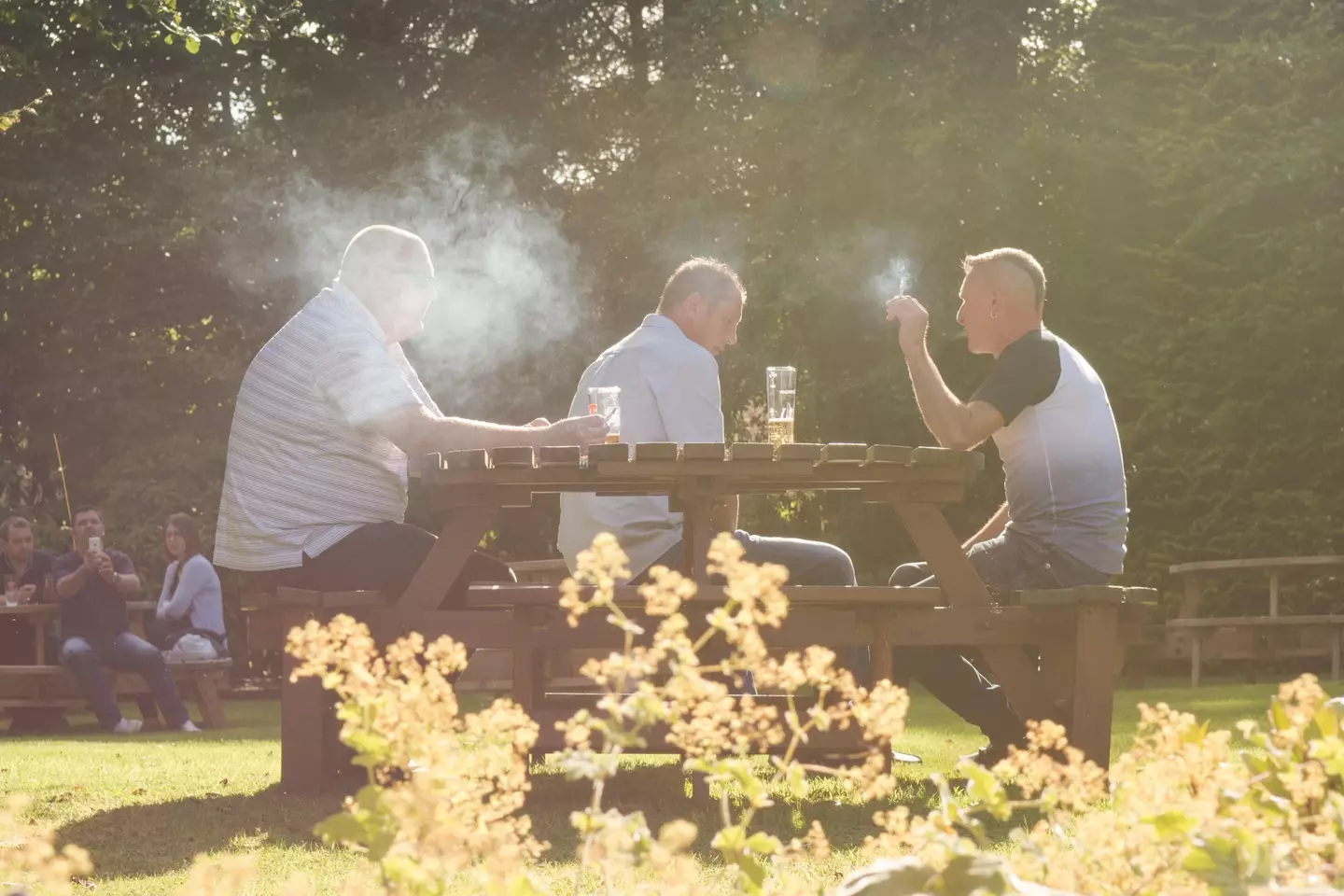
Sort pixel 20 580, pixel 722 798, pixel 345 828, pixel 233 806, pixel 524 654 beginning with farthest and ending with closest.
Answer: pixel 20 580
pixel 233 806
pixel 524 654
pixel 722 798
pixel 345 828

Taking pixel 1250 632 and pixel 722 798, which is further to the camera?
pixel 1250 632

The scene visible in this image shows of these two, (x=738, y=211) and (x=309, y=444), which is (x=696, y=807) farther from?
(x=738, y=211)

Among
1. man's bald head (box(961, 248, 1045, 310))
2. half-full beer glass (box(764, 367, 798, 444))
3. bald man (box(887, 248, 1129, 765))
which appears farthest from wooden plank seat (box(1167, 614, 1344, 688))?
half-full beer glass (box(764, 367, 798, 444))

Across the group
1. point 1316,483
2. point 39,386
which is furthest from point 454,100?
point 1316,483

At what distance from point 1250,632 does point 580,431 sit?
9918 millimetres

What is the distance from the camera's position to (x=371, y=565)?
5633 mm

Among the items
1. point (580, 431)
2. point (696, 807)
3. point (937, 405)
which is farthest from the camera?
point (937, 405)

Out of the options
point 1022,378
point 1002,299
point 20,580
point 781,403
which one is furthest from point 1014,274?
point 20,580

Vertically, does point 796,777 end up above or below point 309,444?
below

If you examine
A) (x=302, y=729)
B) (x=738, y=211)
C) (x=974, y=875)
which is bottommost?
(x=302, y=729)

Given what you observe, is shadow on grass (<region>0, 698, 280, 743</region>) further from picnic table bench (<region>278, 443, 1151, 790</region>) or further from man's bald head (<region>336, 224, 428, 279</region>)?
picnic table bench (<region>278, 443, 1151, 790</region>)

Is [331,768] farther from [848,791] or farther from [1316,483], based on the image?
[1316,483]

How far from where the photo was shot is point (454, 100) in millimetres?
18734

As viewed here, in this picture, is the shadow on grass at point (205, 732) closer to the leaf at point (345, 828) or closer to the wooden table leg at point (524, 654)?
the wooden table leg at point (524, 654)
